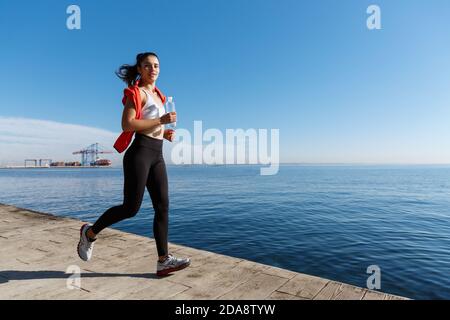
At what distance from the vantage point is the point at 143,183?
2922mm

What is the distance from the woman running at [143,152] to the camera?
2830 mm

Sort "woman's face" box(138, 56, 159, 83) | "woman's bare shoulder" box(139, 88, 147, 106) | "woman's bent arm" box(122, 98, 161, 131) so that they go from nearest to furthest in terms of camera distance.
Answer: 1. "woman's bent arm" box(122, 98, 161, 131)
2. "woman's bare shoulder" box(139, 88, 147, 106)
3. "woman's face" box(138, 56, 159, 83)

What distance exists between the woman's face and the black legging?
717mm

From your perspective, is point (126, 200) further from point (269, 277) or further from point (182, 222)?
point (182, 222)

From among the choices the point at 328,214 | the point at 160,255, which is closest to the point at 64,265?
the point at 160,255

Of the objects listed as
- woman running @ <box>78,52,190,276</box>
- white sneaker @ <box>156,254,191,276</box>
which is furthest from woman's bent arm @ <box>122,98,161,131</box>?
white sneaker @ <box>156,254,191,276</box>

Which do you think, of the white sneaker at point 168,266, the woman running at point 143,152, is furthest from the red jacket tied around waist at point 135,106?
the white sneaker at point 168,266

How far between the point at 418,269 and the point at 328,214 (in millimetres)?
8169

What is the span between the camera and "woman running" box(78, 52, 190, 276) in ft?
9.29

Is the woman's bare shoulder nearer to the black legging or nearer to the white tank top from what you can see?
the white tank top

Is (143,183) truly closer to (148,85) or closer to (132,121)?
(132,121)

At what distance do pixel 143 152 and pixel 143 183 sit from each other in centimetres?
34

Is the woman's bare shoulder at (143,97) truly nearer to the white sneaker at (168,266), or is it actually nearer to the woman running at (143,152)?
the woman running at (143,152)
